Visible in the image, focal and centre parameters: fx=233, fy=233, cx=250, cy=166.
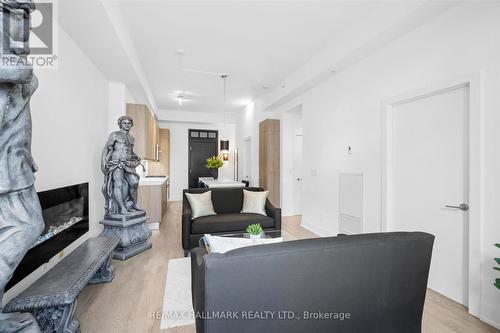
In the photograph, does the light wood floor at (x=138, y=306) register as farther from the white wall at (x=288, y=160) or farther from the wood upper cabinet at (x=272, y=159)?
the white wall at (x=288, y=160)

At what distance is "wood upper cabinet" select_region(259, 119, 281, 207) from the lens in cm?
546

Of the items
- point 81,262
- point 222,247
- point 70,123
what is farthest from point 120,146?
point 222,247

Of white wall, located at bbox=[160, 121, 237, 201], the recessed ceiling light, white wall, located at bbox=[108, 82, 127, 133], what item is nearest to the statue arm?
white wall, located at bbox=[108, 82, 127, 133]

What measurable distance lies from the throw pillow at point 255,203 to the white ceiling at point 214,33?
220 centimetres

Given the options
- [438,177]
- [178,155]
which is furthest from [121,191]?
[178,155]

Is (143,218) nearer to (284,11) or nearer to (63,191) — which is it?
(63,191)

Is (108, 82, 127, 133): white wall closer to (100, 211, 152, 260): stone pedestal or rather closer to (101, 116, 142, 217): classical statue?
(101, 116, 142, 217): classical statue

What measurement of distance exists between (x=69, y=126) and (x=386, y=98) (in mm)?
3663

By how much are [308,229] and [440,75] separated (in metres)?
3.06

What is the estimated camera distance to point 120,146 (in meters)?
3.11

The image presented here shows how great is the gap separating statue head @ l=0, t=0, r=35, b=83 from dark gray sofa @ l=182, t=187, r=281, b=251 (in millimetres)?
2280

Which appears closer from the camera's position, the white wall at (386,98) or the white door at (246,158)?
the white wall at (386,98)

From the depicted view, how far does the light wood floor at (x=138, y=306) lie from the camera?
1760mm

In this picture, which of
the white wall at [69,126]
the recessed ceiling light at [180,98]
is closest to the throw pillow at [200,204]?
the white wall at [69,126]
